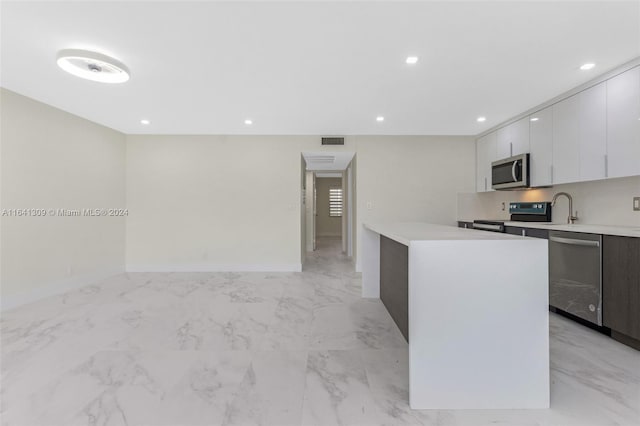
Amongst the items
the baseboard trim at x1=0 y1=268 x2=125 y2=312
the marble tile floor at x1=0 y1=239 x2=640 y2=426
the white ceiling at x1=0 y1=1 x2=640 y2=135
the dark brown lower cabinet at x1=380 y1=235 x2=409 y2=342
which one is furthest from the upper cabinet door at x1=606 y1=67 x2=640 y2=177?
the baseboard trim at x1=0 y1=268 x2=125 y2=312

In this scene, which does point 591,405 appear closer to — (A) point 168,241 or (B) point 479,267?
(B) point 479,267

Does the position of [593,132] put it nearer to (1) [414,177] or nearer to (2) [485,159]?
(2) [485,159]

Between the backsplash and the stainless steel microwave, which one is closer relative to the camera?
the backsplash

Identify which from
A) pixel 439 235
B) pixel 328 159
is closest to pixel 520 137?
pixel 439 235

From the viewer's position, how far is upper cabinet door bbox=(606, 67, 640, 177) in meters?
2.34

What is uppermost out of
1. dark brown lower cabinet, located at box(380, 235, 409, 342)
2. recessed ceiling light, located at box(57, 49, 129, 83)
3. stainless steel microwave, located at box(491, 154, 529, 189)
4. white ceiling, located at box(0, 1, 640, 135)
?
white ceiling, located at box(0, 1, 640, 135)

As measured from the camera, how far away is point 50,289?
11.4ft

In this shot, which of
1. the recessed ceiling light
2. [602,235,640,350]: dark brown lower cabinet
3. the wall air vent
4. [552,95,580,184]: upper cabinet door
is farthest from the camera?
the wall air vent

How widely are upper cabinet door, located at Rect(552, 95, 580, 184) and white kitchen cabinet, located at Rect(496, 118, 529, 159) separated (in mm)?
444

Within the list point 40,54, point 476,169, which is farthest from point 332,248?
point 40,54

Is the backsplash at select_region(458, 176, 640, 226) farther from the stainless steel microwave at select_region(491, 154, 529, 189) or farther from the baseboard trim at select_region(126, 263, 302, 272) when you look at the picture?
the baseboard trim at select_region(126, 263, 302, 272)

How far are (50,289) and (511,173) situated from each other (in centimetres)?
613

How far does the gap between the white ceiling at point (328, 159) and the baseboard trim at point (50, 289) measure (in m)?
3.75

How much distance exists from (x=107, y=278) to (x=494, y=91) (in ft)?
19.2
